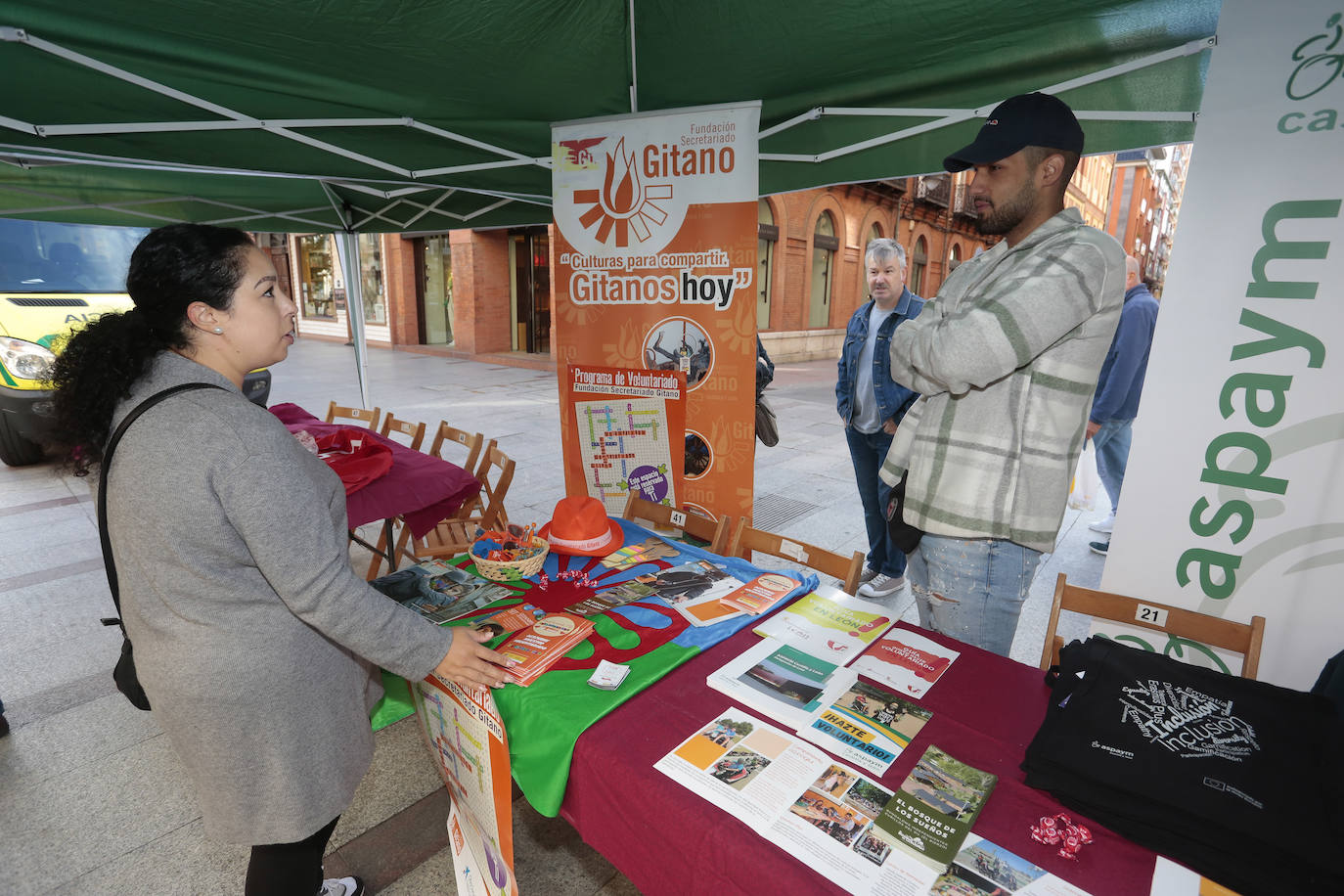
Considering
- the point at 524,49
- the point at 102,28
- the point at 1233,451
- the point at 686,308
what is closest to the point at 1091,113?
the point at 1233,451

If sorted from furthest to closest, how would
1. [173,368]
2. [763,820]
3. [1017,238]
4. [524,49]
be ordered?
[524,49]
[1017,238]
[173,368]
[763,820]

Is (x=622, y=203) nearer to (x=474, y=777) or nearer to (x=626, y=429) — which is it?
(x=626, y=429)

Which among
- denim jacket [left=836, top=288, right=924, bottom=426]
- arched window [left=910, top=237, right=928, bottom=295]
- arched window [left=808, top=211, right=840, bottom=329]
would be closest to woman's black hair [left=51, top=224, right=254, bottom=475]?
denim jacket [left=836, top=288, right=924, bottom=426]

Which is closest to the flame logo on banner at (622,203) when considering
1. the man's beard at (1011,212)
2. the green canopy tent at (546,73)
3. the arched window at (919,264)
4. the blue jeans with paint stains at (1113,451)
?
the green canopy tent at (546,73)

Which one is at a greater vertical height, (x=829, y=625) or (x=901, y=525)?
(x=901, y=525)

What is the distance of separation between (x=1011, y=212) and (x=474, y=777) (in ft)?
6.34

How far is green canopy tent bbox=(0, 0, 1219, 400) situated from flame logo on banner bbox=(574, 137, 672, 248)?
0.29 meters

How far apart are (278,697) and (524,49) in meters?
2.42

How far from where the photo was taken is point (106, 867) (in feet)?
6.33

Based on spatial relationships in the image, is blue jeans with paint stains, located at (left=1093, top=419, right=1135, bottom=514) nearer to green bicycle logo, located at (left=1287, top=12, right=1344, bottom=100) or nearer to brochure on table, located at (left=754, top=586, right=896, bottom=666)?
green bicycle logo, located at (left=1287, top=12, right=1344, bottom=100)

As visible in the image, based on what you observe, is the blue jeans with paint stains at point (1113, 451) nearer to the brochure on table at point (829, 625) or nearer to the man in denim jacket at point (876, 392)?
the man in denim jacket at point (876, 392)

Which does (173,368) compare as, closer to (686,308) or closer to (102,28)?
(102,28)

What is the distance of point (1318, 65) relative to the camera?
1.84m

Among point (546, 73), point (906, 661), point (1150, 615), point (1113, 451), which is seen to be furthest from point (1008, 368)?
point (1113, 451)
